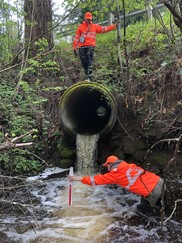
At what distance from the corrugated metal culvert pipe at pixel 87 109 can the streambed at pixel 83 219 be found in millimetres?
1779

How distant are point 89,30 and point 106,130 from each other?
2831 mm

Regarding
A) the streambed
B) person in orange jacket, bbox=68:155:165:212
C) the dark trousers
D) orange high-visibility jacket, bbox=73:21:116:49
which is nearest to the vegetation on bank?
the dark trousers

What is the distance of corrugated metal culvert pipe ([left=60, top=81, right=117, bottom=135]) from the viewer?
730 cm

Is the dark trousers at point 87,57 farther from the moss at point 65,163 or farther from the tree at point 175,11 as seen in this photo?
the tree at point 175,11

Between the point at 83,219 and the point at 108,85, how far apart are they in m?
4.02

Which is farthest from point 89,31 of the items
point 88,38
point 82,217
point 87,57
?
point 82,217

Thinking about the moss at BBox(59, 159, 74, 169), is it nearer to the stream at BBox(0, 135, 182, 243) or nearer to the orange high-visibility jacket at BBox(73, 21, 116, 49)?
the stream at BBox(0, 135, 182, 243)

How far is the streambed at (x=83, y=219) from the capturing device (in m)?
4.60

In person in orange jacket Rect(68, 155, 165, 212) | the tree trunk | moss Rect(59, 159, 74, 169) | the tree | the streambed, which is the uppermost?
the tree trunk

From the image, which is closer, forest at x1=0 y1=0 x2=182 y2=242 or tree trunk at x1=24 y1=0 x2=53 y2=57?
forest at x1=0 y1=0 x2=182 y2=242

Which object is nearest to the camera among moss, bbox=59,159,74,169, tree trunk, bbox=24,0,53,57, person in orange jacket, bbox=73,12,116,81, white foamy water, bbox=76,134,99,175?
white foamy water, bbox=76,134,99,175

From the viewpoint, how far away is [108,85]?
8.14 m

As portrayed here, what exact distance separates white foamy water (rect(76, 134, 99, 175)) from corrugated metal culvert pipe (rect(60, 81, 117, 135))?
0.27 metres

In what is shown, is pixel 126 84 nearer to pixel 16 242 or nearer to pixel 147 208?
pixel 147 208
